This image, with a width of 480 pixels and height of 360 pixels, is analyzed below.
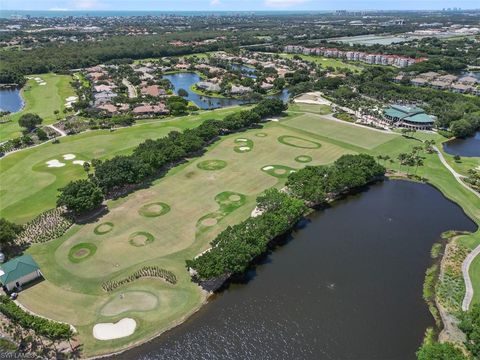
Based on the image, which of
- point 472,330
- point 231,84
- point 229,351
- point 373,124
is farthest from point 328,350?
point 231,84

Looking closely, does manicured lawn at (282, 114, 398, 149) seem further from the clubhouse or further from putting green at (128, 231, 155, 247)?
putting green at (128, 231, 155, 247)

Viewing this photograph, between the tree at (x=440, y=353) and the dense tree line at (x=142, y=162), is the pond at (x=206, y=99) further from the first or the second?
the tree at (x=440, y=353)

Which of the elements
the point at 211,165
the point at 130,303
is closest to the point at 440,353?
the point at 130,303

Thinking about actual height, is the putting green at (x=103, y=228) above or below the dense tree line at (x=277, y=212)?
below

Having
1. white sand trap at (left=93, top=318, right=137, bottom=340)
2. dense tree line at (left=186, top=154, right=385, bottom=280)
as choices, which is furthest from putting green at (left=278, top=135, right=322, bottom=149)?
white sand trap at (left=93, top=318, right=137, bottom=340)

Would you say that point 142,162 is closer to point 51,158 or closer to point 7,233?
point 51,158

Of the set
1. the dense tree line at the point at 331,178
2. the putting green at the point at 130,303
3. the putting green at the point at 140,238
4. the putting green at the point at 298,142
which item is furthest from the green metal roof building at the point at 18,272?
the putting green at the point at 298,142

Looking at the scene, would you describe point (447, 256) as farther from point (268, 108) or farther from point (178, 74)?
point (178, 74)
